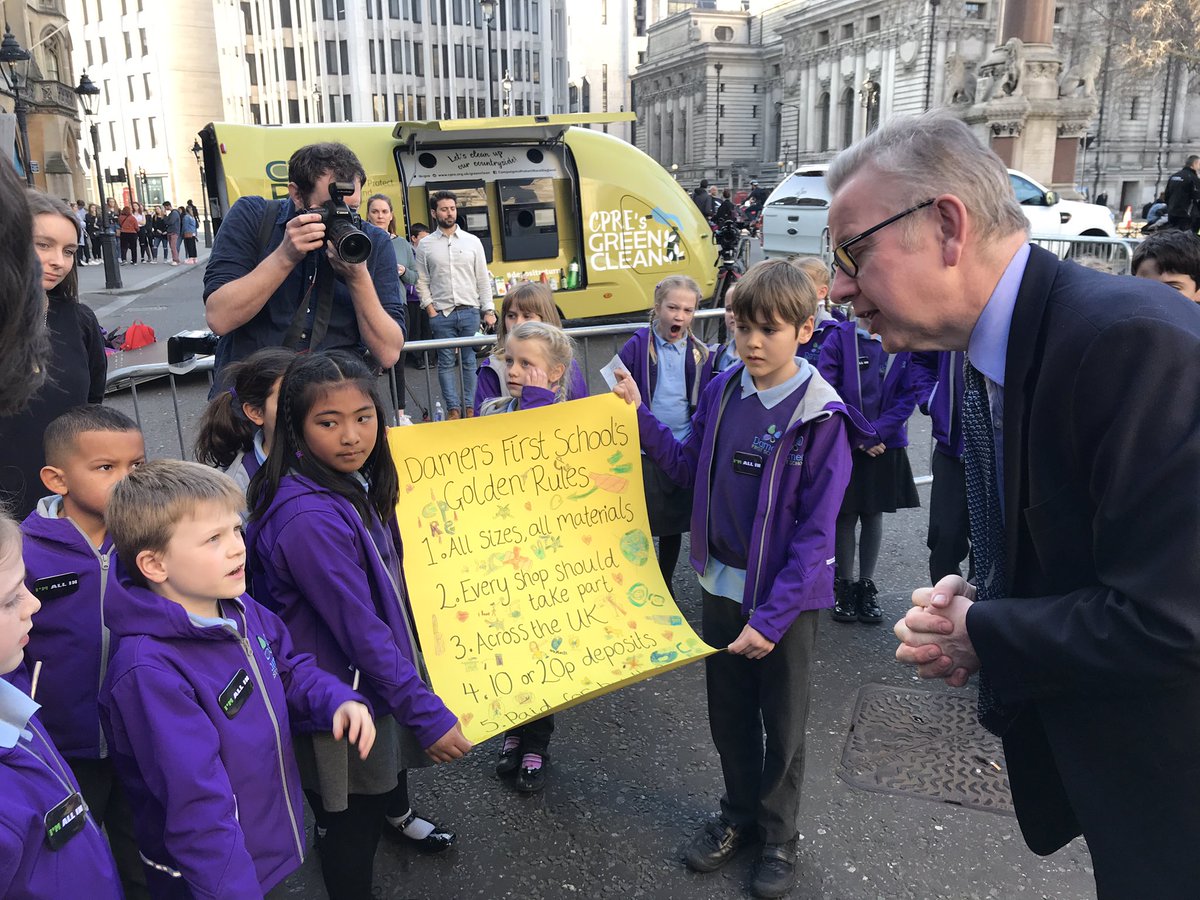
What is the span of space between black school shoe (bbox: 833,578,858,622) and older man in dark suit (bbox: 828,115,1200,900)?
2809mm

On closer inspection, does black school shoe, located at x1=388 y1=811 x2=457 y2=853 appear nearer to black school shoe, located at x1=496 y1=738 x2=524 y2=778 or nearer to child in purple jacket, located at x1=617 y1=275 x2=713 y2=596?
black school shoe, located at x1=496 y1=738 x2=524 y2=778

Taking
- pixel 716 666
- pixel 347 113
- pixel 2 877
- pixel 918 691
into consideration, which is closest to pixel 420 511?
pixel 716 666

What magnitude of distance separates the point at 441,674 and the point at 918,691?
2.34 metres

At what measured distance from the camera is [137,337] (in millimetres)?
12641

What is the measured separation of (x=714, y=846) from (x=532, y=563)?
1.11 metres

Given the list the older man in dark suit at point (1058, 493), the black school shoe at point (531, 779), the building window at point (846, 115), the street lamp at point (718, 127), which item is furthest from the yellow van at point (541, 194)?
the street lamp at point (718, 127)

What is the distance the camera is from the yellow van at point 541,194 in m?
10.4

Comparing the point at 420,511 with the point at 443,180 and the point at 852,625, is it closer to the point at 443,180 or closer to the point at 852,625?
the point at 852,625

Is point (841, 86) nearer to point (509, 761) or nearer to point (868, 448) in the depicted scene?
point (868, 448)

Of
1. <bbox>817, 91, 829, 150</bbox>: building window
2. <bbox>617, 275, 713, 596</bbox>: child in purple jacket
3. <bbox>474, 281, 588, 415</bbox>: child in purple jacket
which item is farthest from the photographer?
<bbox>817, 91, 829, 150</bbox>: building window

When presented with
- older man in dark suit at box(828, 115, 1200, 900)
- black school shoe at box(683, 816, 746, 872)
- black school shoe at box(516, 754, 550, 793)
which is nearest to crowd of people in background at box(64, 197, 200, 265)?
black school shoe at box(516, 754, 550, 793)

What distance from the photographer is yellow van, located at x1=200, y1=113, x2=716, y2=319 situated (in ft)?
34.2

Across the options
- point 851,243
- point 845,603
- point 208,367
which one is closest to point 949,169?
point 851,243

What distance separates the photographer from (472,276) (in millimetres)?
9359
